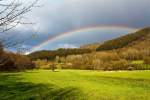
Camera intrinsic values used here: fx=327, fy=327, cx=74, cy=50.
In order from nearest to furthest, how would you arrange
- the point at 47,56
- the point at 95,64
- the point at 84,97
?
the point at 84,97
the point at 95,64
the point at 47,56

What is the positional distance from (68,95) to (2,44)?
54.7 feet

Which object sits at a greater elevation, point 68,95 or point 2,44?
point 2,44

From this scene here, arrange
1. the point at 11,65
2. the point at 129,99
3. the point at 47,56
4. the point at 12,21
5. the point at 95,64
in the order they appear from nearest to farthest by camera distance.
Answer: the point at 12,21
the point at 129,99
the point at 11,65
the point at 95,64
the point at 47,56

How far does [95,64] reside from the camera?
107 metres

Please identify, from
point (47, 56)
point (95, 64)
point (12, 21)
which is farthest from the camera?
point (47, 56)

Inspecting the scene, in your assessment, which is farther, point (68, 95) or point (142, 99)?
point (68, 95)

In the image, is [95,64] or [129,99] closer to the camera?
[129,99]

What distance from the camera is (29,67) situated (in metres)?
107

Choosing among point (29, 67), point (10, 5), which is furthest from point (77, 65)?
point (10, 5)

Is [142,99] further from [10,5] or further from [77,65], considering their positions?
[77,65]

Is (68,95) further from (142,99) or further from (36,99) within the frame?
(142,99)

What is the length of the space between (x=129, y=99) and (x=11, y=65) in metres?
70.5

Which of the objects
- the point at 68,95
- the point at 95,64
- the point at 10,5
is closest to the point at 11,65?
the point at 95,64

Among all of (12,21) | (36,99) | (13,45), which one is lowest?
(36,99)
